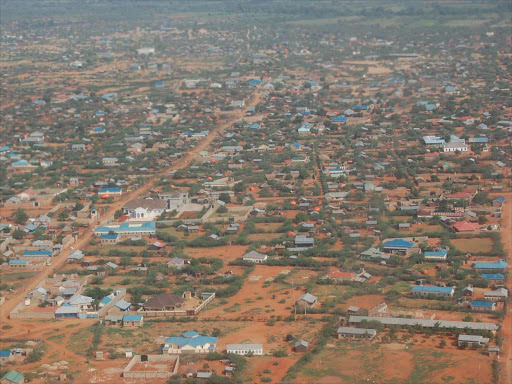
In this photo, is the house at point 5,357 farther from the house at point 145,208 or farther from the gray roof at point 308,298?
the house at point 145,208

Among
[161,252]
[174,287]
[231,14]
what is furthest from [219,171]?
[231,14]

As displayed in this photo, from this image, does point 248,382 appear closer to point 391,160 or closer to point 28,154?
point 391,160

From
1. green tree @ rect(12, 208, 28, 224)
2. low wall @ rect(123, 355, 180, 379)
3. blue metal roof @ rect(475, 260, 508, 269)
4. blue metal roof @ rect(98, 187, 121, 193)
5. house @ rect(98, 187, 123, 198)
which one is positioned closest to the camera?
low wall @ rect(123, 355, 180, 379)

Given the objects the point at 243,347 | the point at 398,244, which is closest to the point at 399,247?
the point at 398,244

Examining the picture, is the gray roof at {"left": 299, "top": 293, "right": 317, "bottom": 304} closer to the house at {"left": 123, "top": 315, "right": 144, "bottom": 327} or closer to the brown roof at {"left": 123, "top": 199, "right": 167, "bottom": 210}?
the house at {"left": 123, "top": 315, "right": 144, "bottom": 327}

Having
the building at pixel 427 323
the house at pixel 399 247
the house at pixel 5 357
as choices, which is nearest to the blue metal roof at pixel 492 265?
the house at pixel 399 247

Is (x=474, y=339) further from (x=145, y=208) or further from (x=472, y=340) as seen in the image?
(x=145, y=208)

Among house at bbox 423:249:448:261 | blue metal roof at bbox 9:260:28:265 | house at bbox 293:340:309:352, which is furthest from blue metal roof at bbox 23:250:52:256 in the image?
house at bbox 423:249:448:261
